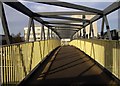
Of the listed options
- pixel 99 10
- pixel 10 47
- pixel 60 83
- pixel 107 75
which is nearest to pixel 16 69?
pixel 10 47

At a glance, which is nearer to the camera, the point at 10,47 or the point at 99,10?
the point at 10,47

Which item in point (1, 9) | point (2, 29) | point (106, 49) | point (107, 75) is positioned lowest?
point (107, 75)

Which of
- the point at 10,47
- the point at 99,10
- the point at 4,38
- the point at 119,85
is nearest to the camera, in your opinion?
the point at 10,47

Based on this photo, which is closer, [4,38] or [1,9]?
[1,9]

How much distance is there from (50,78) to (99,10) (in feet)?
31.5

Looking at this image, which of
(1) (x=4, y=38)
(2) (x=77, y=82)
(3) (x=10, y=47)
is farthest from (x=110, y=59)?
(3) (x=10, y=47)

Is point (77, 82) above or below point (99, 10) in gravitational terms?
below

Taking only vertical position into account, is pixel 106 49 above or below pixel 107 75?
above

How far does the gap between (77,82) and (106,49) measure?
10.6ft

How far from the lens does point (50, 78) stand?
35.9ft

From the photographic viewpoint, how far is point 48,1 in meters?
14.3

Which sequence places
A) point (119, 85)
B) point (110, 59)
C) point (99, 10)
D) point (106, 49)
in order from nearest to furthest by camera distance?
point (119, 85) < point (110, 59) < point (106, 49) < point (99, 10)

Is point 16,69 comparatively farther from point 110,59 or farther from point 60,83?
point 110,59

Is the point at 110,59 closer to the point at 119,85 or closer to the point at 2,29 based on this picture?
the point at 119,85
